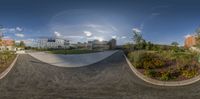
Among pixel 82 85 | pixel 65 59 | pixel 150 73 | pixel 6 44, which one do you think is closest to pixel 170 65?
pixel 150 73

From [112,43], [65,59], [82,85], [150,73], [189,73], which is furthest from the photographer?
[112,43]

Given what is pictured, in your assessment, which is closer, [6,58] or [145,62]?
[145,62]

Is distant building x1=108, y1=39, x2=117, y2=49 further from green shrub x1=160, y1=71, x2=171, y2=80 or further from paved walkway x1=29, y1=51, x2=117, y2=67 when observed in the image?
green shrub x1=160, y1=71, x2=171, y2=80

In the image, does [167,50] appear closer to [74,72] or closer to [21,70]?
[74,72]

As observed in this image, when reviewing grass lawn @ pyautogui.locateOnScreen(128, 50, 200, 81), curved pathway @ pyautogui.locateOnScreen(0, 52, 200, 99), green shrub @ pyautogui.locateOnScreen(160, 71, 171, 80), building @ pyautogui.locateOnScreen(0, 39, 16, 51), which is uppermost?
building @ pyautogui.locateOnScreen(0, 39, 16, 51)

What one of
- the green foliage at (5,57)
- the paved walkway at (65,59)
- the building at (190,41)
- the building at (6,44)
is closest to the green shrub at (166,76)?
the building at (190,41)

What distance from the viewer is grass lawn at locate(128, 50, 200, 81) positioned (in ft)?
27.0

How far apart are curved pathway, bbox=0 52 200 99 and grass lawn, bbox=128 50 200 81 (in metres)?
0.60

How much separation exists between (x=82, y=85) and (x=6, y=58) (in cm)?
583

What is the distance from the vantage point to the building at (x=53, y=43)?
1075cm

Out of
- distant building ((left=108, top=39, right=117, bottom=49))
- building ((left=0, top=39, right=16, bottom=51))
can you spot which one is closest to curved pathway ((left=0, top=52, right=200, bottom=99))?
building ((left=0, top=39, right=16, bottom=51))

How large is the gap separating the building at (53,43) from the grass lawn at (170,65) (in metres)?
3.66

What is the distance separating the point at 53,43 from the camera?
11500mm

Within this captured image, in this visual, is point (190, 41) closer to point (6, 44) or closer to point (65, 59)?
point (65, 59)
